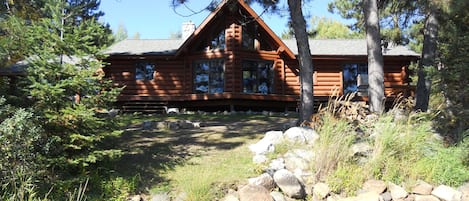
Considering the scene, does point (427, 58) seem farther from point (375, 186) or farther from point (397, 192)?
point (375, 186)

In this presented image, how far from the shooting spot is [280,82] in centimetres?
1878

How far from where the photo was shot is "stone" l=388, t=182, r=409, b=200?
602 centimetres

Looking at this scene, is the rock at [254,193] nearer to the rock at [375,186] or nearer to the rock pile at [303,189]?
the rock pile at [303,189]

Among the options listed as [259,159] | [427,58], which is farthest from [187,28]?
[259,159]

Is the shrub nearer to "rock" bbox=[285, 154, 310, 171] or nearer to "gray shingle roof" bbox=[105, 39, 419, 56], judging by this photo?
"rock" bbox=[285, 154, 310, 171]

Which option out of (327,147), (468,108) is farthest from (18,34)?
(468,108)

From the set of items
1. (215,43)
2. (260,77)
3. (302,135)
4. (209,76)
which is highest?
(215,43)

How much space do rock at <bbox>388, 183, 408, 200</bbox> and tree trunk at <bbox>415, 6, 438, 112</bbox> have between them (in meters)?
5.34

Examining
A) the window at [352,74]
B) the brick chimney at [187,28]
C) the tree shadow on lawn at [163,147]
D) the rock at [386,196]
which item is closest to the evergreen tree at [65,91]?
the tree shadow on lawn at [163,147]

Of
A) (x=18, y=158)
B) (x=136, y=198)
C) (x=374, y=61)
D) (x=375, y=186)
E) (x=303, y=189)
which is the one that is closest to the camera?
(x=18, y=158)

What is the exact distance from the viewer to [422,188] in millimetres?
6160

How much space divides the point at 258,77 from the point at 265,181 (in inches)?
500

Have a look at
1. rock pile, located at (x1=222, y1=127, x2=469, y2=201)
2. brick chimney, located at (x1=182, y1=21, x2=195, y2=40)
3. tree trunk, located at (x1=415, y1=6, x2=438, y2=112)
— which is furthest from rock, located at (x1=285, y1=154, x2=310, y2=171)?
brick chimney, located at (x1=182, y1=21, x2=195, y2=40)

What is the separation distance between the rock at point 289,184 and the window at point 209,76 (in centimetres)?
1213
